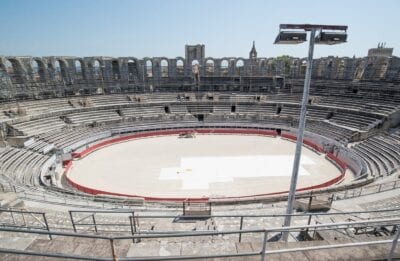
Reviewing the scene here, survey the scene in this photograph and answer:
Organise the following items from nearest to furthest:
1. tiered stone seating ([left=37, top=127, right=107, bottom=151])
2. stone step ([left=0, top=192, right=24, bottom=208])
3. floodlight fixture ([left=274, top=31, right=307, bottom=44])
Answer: floodlight fixture ([left=274, top=31, right=307, bottom=44]), stone step ([left=0, top=192, right=24, bottom=208]), tiered stone seating ([left=37, top=127, right=107, bottom=151])

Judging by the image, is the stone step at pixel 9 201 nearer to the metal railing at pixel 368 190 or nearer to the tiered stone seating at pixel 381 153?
the metal railing at pixel 368 190

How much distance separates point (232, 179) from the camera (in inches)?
864

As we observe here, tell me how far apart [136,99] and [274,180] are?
3192cm

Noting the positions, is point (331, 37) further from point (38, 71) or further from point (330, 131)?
point (38, 71)

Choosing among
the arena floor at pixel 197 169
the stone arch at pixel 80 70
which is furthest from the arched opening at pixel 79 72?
the arena floor at pixel 197 169

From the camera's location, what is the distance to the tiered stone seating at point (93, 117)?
3614 cm

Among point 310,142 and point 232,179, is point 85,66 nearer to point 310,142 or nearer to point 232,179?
point 232,179

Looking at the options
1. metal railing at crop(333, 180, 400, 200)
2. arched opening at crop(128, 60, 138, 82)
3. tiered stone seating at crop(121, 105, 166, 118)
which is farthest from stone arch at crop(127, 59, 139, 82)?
metal railing at crop(333, 180, 400, 200)

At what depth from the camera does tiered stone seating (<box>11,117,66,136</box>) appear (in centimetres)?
2940

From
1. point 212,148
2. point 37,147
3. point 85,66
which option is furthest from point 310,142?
point 85,66

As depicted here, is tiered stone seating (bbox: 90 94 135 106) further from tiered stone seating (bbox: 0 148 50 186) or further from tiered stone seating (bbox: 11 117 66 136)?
tiered stone seating (bbox: 0 148 50 186)

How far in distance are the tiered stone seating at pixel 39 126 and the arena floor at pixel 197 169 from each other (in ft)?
25.8

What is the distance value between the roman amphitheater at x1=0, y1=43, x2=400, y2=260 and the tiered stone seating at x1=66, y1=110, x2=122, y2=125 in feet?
0.79

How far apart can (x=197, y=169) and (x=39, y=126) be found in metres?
23.2
